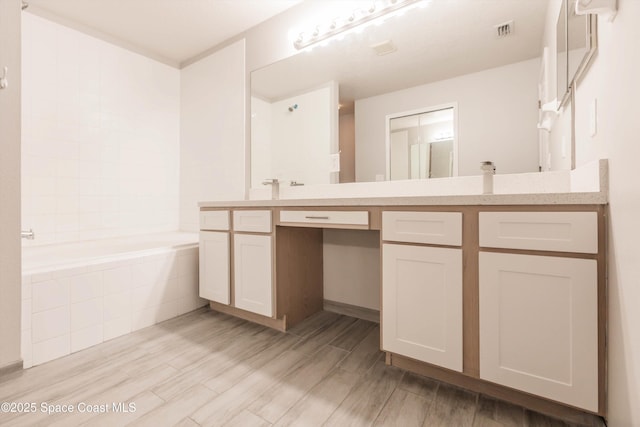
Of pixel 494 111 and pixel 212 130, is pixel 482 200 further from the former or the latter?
pixel 212 130

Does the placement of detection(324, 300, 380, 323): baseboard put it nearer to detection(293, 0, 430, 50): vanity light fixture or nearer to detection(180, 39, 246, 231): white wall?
detection(180, 39, 246, 231): white wall

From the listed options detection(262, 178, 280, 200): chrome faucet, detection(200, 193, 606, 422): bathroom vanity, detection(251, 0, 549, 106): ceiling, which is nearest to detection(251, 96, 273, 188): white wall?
detection(262, 178, 280, 200): chrome faucet

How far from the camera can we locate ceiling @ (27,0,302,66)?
2.35 m

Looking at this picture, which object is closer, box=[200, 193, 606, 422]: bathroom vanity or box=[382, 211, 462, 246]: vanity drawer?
box=[200, 193, 606, 422]: bathroom vanity

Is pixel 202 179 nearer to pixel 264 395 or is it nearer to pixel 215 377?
pixel 215 377

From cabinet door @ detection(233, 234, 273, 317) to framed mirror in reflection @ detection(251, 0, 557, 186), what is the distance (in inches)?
25.7

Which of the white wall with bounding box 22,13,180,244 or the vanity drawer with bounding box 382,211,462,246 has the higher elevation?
the white wall with bounding box 22,13,180,244

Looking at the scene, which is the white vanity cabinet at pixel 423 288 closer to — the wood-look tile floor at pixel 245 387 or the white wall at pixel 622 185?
the wood-look tile floor at pixel 245 387

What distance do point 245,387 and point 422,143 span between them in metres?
1.55

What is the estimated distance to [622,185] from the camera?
807 millimetres

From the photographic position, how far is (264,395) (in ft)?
4.15

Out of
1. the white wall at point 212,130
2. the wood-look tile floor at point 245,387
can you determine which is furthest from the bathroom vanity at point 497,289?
the white wall at point 212,130

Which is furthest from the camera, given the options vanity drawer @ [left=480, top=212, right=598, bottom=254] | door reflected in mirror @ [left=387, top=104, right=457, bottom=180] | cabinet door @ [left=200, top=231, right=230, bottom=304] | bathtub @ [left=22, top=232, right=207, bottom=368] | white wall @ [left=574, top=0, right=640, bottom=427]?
cabinet door @ [left=200, top=231, right=230, bottom=304]

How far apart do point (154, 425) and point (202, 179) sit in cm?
237
